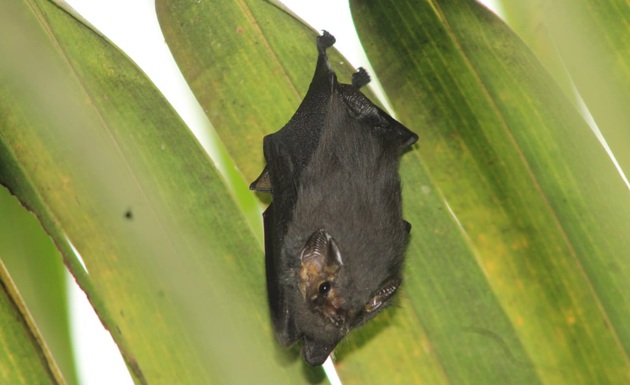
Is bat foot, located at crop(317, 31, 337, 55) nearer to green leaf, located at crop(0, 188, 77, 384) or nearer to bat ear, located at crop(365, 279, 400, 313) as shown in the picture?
bat ear, located at crop(365, 279, 400, 313)

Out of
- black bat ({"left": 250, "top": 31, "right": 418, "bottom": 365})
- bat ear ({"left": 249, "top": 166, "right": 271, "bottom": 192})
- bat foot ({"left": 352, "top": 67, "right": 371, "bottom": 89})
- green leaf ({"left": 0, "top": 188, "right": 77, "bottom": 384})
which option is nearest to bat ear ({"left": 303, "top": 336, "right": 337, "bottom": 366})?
black bat ({"left": 250, "top": 31, "right": 418, "bottom": 365})

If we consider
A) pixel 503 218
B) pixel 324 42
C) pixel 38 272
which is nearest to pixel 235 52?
pixel 324 42

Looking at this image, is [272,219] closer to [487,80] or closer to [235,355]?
[235,355]

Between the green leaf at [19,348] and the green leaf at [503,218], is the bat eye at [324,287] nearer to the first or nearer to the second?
the green leaf at [503,218]

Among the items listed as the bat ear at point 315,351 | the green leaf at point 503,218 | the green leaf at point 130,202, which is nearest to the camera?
the green leaf at point 130,202

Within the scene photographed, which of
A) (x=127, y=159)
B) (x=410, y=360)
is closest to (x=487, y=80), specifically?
(x=410, y=360)

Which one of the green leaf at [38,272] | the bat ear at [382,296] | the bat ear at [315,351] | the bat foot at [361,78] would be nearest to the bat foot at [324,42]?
the bat foot at [361,78]
